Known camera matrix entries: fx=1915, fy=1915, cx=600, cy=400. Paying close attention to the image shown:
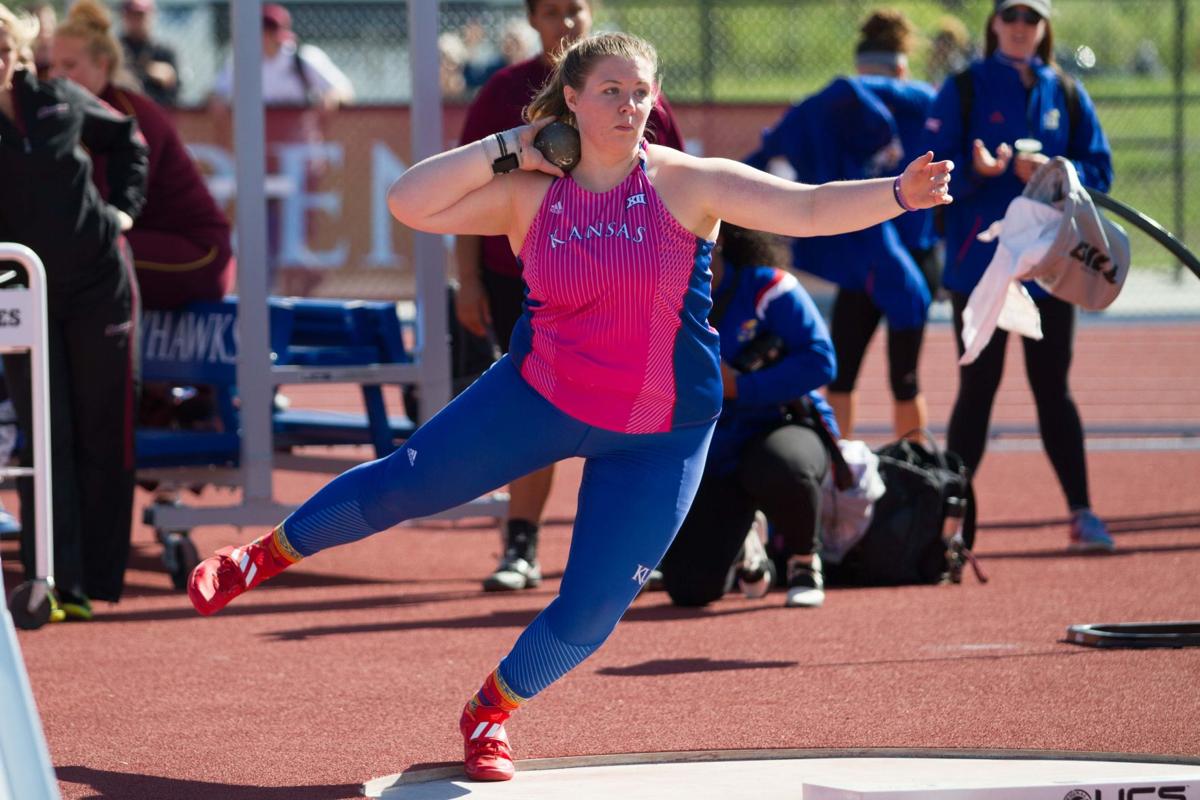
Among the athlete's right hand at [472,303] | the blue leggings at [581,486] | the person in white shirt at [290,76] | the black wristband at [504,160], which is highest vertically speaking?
the person in white shirt at [290,76]

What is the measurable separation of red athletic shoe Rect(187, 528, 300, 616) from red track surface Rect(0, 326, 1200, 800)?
417mm

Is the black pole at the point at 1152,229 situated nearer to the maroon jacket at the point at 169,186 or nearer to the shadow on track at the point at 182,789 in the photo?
the shadow on track at the point at 182,789

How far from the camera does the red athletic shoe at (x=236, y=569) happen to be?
4.57m

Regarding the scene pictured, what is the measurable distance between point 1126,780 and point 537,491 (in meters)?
3.57

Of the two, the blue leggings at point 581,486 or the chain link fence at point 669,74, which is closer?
the blue leggings at point 581,486

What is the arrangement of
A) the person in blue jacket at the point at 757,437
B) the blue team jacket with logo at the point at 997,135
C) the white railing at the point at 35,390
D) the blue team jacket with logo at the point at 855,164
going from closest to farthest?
the white railing at the point at 35,390, the person in blue jacket at the point at 757,437, the blue team jacket with logo at the point at 997,135, the blue team jacket with logo at the point at 855,164

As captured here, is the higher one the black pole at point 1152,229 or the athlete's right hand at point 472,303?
the black pole at point 1152,229

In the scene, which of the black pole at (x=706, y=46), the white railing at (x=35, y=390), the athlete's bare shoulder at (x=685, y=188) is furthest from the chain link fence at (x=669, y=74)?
the athlete's bare shoulder at (x=685, y=188)

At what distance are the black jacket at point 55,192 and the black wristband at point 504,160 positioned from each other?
2555mm

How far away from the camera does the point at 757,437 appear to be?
22.0 ft

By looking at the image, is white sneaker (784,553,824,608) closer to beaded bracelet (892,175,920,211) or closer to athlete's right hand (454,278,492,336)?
athlete's right hand (454,278,492,336)

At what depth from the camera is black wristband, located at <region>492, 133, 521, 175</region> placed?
4445 millimetres

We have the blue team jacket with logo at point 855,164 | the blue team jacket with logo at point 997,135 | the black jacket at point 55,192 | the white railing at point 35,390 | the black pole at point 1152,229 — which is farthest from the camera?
the blue team jacket with logo at point 855,164

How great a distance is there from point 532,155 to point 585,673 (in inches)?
72.2
